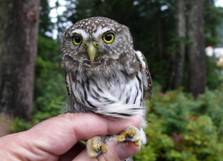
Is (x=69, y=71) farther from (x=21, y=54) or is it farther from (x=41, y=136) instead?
(x=21, y=54)

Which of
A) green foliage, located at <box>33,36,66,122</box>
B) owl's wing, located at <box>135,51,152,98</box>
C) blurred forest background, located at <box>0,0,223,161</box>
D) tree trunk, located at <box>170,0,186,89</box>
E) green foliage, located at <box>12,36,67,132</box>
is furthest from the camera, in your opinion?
tree trunk, located at <box>170,0,186,89</box>

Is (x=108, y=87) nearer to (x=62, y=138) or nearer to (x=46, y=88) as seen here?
(x=62, y=138)

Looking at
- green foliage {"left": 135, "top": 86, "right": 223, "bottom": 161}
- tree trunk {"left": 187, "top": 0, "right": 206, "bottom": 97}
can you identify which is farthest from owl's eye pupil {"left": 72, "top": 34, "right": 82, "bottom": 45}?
tree trunk {"left": 187, "top": 0, "right": 206, "bottom": 97}

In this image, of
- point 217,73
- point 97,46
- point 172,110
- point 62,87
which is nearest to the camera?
point 97,46

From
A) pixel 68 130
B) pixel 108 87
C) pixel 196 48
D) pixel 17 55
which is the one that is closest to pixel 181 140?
pixel 17 55

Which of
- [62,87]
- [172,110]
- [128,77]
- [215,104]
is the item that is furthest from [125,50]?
[62,87]

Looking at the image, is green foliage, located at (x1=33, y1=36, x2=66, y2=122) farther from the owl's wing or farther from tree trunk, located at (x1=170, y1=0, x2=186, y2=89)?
the owl's wing

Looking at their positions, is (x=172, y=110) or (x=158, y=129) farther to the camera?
(x=172, y=110)
